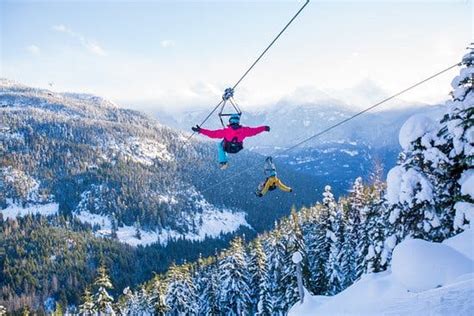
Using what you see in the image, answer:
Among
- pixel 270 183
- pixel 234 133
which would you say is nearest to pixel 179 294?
pixel 270 183

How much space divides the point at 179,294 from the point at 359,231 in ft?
67.2

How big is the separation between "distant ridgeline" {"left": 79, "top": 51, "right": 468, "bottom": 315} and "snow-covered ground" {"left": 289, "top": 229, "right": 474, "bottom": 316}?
4315mm

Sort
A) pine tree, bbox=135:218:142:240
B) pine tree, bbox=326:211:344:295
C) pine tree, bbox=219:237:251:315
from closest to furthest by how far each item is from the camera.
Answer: pine tree, bbox=326:211:344:295 < pine tree, bbox=219:237:251:315 < pine tree, bbox=135:218:142:240

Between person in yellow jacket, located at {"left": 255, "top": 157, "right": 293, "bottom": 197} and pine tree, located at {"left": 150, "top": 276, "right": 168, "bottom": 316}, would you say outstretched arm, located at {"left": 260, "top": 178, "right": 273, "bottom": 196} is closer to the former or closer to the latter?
person in yellow jacket, located at {"left": 255, "top": 157, "right": 293, "bottom": 197}

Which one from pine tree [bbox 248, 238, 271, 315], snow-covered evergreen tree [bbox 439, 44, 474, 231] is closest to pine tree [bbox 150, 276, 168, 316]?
pine tree [bbox 248, 238, 271, 315]

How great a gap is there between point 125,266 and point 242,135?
480ft

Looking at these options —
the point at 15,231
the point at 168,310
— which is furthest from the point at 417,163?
the point at 15,231

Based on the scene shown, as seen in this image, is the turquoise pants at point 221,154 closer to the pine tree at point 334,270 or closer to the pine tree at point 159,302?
the pine tree at point 334,270

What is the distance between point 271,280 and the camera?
1725 inches

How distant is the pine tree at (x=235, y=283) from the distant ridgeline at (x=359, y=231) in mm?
102

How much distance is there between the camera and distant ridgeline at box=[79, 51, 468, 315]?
12320 millimetres

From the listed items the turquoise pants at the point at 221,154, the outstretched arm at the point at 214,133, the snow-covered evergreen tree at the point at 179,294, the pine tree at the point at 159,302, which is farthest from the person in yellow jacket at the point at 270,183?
the snow-covered evergreen tree at the point at 179,294

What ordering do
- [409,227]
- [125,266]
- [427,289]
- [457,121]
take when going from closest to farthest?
[427,289], [457,121], [409,227], [125,266]

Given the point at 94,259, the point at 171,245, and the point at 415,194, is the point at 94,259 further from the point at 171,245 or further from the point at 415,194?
A: the point at 415,194
